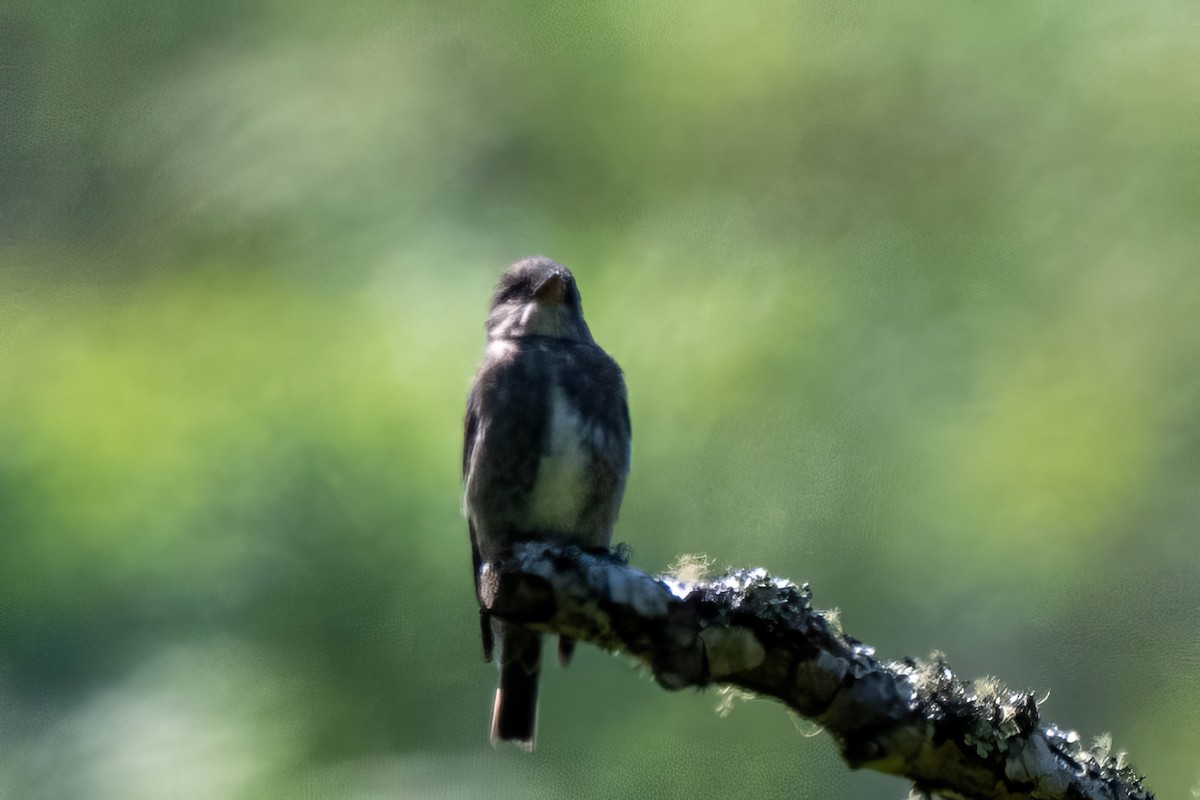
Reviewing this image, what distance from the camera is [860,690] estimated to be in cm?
231

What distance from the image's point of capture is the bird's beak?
3693 millimetres

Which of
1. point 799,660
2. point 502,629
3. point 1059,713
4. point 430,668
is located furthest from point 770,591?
point 1059,713

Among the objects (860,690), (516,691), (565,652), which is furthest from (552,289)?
(860,690)

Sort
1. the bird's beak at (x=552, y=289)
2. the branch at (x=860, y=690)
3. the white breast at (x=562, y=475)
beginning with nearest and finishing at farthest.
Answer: the branch at (x=860, y=690) → the white breast at (x=562, y=475) → the bird's beak at (x=552, y=289)

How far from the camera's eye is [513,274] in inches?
153

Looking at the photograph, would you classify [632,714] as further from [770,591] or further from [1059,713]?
[770,591]

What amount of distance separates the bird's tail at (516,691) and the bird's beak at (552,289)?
88cm

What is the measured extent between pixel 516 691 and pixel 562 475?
26.7 inches

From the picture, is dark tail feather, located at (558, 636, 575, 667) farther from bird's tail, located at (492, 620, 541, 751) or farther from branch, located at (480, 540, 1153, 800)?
branch, located at (480, 540, 1153, 800)

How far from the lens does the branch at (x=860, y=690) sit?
2312mm

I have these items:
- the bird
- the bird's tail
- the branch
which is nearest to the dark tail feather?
the bird

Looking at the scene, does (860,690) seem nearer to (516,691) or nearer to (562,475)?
(562,475)

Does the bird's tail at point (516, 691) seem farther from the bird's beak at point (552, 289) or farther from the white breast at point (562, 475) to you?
the bird's beak at point (552, 289)

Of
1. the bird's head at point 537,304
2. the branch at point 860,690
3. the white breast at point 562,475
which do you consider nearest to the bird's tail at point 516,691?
the white breast at point 562,475
